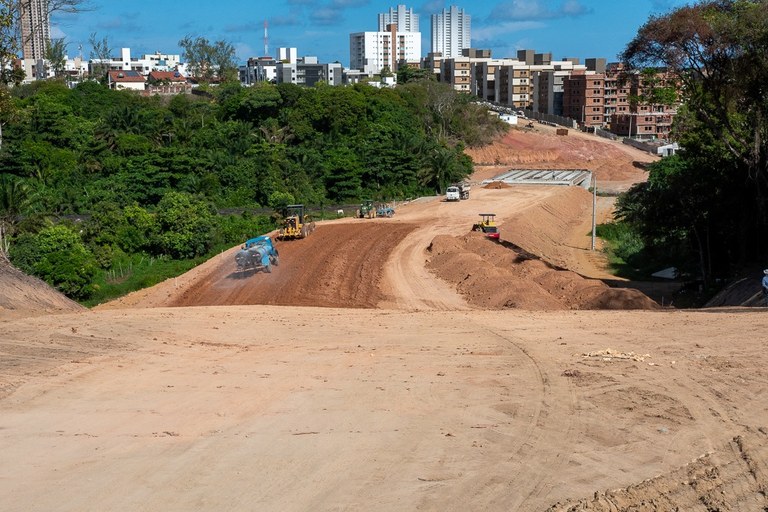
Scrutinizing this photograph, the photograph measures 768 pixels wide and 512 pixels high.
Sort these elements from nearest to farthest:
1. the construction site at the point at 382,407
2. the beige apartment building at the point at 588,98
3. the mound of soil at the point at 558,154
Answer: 1. the construction site at the point at 382,407
2. the mound of soil at the point at 558,154
3. the beige apartment building at the point at 588,98

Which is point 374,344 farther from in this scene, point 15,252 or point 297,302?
point 15,252

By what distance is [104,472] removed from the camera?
1125 cm

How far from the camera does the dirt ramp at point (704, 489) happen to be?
9859mm

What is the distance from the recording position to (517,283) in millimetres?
28062

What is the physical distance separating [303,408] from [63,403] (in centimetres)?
409

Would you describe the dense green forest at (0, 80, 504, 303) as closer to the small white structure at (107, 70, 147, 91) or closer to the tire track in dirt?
the tire track in dirt

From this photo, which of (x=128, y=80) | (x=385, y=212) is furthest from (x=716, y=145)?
(x=128, y=80)

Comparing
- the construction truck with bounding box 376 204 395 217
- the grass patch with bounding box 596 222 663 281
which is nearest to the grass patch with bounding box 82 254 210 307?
the construction truck with bounding box 376 204 395 217

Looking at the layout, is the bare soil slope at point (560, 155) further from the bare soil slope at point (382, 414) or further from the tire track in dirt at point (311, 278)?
the bare soil slope at point (382, 414)

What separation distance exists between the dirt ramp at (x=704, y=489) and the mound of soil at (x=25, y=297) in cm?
1652

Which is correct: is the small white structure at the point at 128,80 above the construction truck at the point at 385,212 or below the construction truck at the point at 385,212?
above

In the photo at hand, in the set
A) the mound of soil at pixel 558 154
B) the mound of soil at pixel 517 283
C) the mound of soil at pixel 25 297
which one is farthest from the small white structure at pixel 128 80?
the mound of soil at pixel 25 297

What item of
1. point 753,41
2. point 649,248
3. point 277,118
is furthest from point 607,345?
point 277,118

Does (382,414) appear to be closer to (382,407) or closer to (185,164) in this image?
(382,407)
